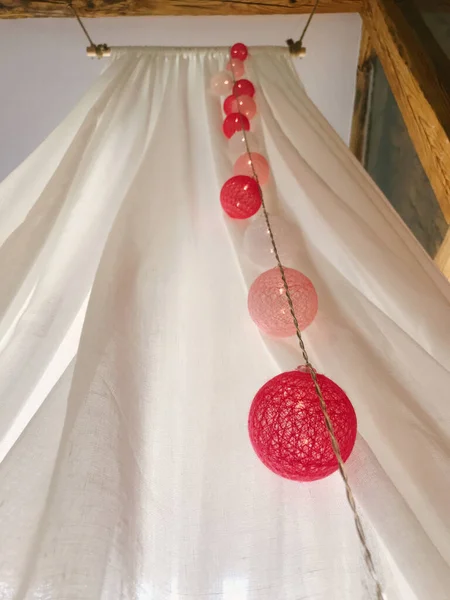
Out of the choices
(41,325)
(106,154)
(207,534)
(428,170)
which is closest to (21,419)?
(41,325)

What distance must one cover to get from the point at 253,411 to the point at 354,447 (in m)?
0.12

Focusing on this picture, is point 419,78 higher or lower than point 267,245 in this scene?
higher

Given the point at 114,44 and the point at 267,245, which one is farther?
the point at 114,44

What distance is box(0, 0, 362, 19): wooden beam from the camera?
1484 millimetres

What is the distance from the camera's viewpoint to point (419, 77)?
1280 millimetres

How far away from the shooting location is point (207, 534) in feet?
1.96

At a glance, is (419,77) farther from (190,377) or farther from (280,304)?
(190,377)

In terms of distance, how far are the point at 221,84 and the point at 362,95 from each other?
0.64 meters

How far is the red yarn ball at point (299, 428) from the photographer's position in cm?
52

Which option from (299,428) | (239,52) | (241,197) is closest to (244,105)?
(239,52)

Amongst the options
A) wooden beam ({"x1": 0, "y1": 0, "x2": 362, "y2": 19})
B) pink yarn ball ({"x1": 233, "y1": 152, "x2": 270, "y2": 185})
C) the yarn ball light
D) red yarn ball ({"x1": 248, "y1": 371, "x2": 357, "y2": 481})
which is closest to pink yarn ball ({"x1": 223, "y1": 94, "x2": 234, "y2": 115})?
the yarn ball light

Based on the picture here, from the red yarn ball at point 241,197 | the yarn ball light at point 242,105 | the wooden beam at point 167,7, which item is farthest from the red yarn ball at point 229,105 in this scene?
the wooden beam at point 167,7

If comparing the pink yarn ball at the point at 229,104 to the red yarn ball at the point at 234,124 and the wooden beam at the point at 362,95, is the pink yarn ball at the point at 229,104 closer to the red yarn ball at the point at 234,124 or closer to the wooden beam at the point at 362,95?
the red yarn ball at the point at 234,124

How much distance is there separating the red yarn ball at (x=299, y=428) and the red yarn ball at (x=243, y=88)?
2.70 ft
